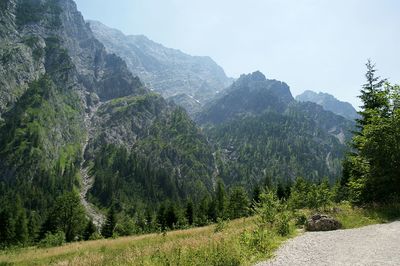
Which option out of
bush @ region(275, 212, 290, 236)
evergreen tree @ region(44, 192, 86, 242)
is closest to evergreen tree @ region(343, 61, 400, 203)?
bush @ region(275, 212, 290, 236)

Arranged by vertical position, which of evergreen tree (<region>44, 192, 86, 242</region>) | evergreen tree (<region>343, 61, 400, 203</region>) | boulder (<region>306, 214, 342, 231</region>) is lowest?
evergreen tree (<region>44, 192, 86, 242</region>)

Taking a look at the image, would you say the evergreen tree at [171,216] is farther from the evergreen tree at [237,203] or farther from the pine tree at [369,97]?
the pine tree at [369,97]

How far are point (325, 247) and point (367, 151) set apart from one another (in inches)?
560

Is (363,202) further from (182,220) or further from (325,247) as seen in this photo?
(182,220)

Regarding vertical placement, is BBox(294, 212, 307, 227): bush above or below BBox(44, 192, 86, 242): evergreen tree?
above

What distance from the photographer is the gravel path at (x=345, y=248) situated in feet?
46.4

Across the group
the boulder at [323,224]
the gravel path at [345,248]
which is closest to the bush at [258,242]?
the gravel path at [345,248]

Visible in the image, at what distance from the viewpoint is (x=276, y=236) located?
Result: 20.3 meters

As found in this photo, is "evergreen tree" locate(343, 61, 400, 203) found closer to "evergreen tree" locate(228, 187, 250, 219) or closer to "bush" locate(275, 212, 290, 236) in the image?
"bush" locate(275, 212, 290, 236)

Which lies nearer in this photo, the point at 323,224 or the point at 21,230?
the point at 323,224

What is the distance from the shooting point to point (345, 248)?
16.2m

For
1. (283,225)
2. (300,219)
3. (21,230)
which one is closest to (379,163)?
(300,219)

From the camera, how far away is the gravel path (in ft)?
46.4

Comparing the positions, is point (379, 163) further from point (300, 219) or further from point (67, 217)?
point (67, 217)
